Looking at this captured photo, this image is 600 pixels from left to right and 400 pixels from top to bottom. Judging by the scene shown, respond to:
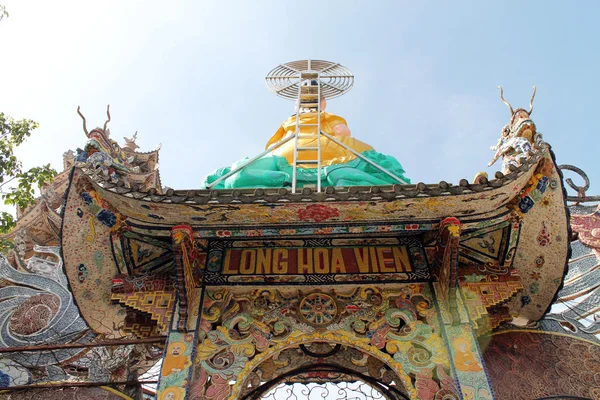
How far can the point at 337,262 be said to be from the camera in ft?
21.9

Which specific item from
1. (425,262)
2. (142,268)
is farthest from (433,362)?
(142,268)

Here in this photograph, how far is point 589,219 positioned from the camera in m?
9.73

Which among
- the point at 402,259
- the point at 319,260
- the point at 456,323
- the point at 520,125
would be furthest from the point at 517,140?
the point at 319,260

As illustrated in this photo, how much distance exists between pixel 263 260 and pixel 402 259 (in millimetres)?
1720

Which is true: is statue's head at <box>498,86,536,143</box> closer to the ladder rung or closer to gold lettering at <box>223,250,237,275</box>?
gold lettering at <box>223,250,237,275</box>

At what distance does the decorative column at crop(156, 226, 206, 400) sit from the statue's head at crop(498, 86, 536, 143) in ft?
13.6

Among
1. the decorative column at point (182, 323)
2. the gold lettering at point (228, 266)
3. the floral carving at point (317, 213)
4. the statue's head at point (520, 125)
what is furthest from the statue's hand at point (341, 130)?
the decorative column at point (182, 323)

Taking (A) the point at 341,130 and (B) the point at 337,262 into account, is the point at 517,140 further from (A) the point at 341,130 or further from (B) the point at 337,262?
(A) the point at 341,130

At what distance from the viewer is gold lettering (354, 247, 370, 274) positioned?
658 centimetres

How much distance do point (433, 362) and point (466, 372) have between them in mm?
350

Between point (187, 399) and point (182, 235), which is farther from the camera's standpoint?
point (182, 235)

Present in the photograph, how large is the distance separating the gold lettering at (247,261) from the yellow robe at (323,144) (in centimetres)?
226

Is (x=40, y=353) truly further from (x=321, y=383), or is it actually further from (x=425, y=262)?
(x=425, y=262)

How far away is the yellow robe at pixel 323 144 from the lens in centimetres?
895
